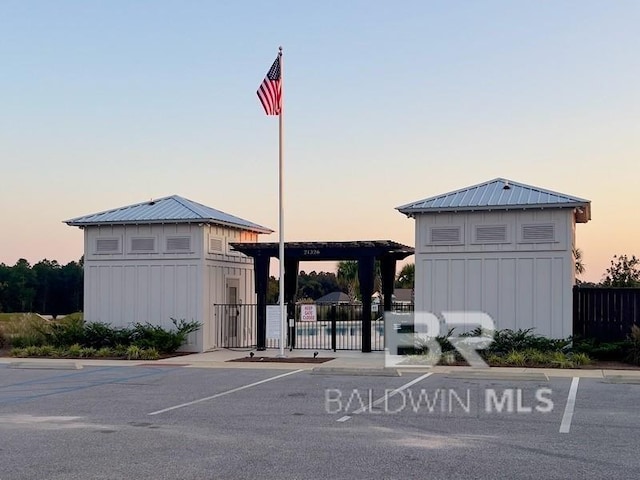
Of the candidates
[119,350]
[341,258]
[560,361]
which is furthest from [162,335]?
[560,361]

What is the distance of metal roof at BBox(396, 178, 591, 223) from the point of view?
22.9 m

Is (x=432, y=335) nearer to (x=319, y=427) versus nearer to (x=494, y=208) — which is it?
(x=494, y=208)

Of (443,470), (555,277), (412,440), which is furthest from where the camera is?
(555,277)

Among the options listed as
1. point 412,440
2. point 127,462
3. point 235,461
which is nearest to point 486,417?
point 412,440

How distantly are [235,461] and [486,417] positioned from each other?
496 cm

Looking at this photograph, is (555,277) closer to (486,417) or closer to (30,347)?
(486,417)

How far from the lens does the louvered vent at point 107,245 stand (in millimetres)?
27375

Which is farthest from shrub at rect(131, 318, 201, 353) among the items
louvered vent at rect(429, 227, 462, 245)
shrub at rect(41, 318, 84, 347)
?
louvered vent at rect(429, 227, 462, 245)

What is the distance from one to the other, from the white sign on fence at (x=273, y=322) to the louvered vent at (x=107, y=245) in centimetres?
623

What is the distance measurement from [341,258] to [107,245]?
7930 mm

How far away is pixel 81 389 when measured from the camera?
1733cm

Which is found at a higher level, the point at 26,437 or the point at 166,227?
the point at 166,227

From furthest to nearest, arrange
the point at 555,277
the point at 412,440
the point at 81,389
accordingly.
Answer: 1. the point at 555,277
2. the point at 81,389
3. the point at 412,440

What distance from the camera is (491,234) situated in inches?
931
